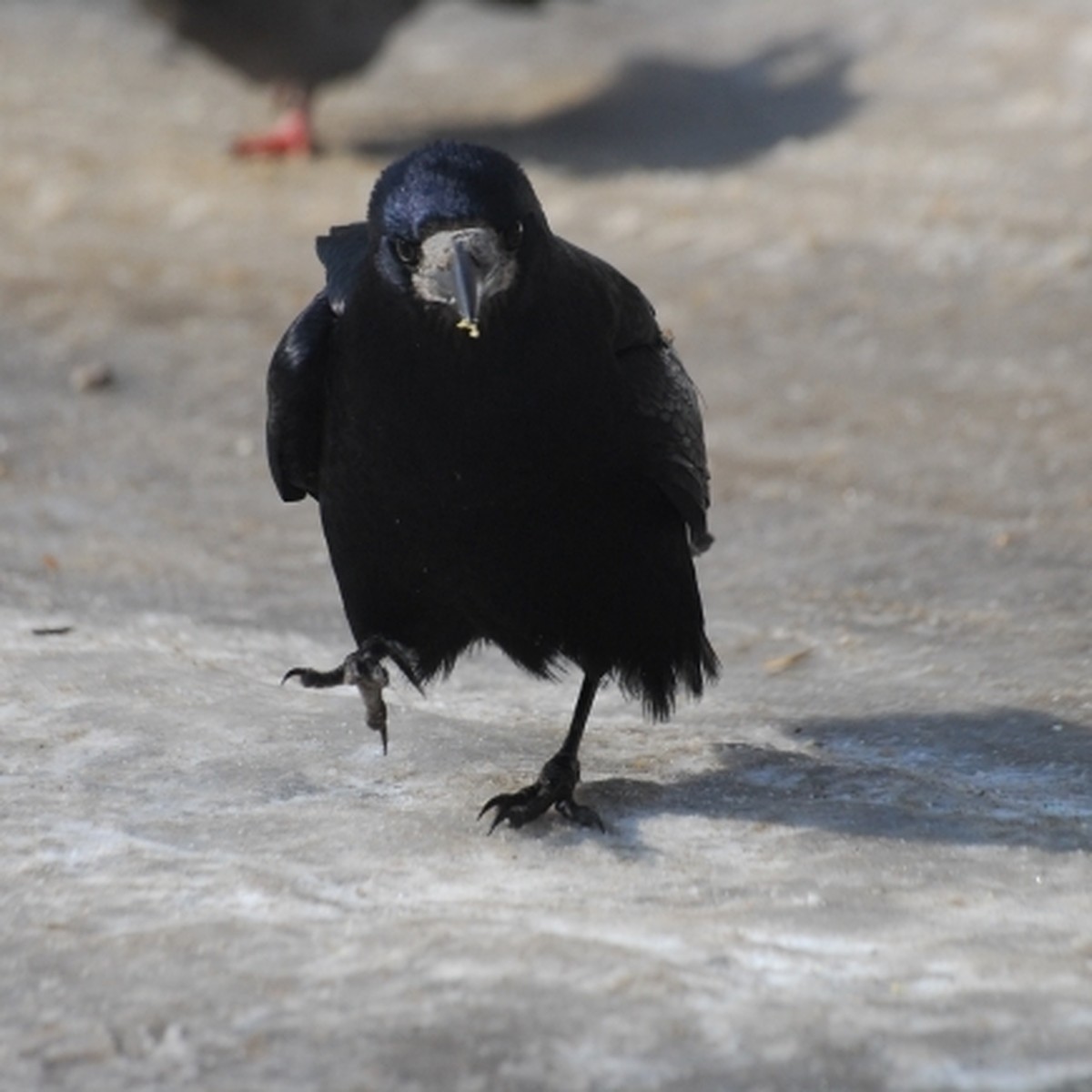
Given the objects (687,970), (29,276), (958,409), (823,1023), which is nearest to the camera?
(823,1023)

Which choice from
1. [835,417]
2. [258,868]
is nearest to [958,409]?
[835,417]

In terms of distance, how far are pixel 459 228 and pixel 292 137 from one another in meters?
7.49

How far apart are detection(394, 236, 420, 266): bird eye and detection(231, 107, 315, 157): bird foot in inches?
289

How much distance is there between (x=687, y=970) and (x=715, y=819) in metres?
0.84

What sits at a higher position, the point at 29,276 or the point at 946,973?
the point at 29,276

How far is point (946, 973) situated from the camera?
310 cm

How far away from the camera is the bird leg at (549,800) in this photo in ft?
12.7

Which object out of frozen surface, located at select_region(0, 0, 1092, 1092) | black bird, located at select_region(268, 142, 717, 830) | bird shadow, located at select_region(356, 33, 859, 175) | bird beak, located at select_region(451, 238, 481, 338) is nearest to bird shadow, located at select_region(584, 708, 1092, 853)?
frozen surface, located at select_region(0, 0, 1092, 1092)

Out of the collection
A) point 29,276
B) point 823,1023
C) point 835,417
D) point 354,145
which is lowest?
point 823,1023

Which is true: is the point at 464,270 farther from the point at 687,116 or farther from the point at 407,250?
the point at 687,116

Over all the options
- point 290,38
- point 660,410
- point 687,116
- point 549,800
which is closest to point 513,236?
point 660,410

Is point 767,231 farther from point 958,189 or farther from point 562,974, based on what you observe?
point 562,974

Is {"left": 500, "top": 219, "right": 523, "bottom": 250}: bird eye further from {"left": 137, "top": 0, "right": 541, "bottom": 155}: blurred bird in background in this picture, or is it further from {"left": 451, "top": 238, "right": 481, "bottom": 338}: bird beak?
{"left": 137, "top": 0, "right": 541, "bottom": 155}: blurred bird in background

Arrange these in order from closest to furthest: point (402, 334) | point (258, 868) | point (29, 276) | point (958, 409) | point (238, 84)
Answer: point (258, 868) → point (402, 334) → point (958, 409) → point (29, 276) → point (238, 84)
